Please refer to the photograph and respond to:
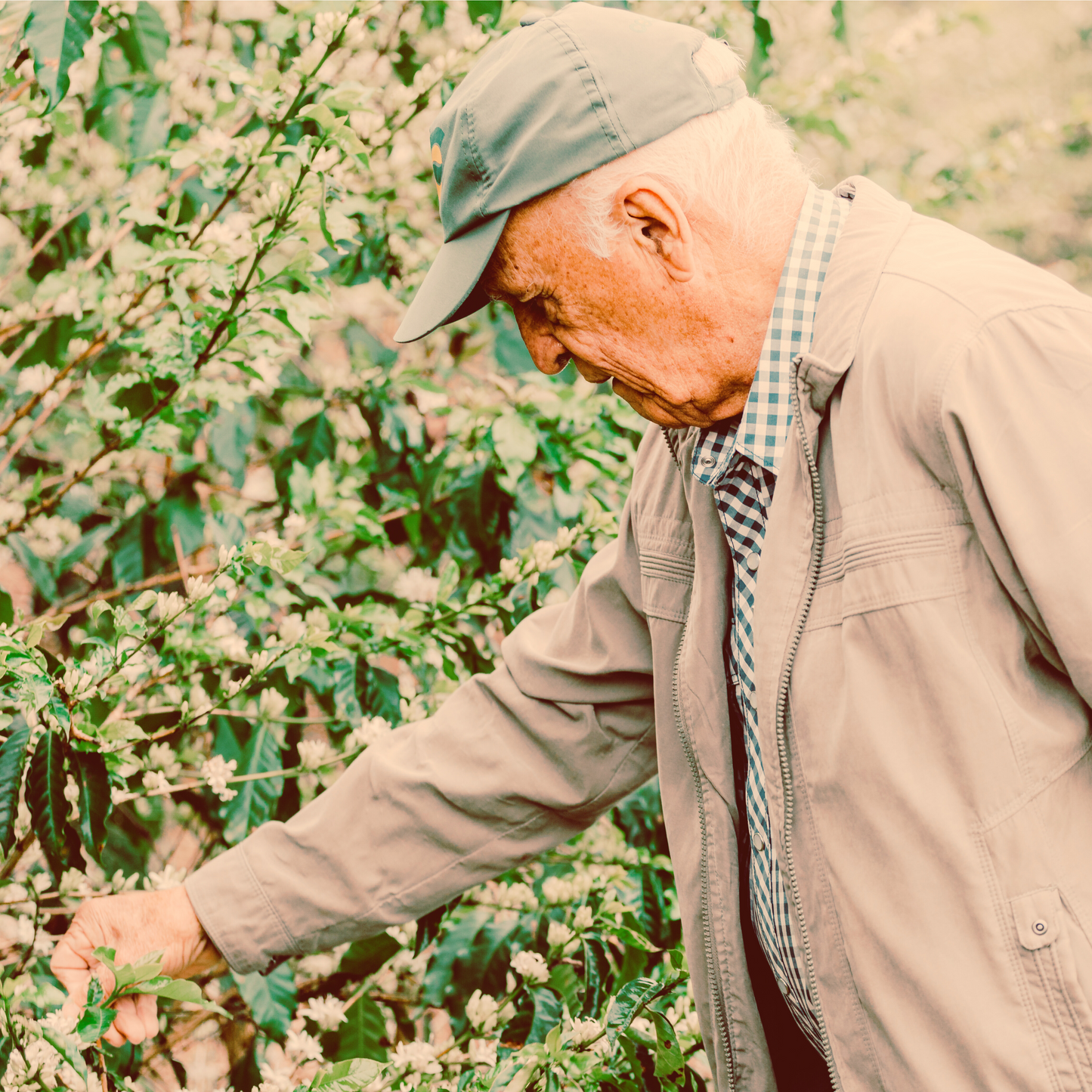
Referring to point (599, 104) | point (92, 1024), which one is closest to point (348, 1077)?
point (92, 1024)

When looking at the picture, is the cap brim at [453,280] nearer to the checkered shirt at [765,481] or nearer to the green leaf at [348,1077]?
the checkered shirt at [765,481]

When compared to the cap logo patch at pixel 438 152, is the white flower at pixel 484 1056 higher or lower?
lower

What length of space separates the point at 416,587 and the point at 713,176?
3.53 ft

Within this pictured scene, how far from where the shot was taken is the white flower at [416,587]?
2078 millimetres

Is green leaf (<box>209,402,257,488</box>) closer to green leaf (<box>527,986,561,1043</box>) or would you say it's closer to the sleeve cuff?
the sleeve cuff

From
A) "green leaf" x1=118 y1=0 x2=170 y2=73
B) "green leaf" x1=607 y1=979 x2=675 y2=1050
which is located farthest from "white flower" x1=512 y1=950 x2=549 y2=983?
"green leaf" x1=118 y1=0 x2=170 y2=73

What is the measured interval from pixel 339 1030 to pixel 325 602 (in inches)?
33.4

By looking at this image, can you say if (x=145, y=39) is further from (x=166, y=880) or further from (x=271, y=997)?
(x=271, y=997)

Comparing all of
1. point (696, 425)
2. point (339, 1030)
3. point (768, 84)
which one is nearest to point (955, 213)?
point (768, 84)

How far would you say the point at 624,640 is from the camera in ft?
5.76

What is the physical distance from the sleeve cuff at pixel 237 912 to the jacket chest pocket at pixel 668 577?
2.59 ft

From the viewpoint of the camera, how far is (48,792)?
145 cm

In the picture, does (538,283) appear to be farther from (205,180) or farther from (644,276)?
(205,180)

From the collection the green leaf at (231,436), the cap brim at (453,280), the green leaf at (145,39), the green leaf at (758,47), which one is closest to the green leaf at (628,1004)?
the cap brim at (453,280)
